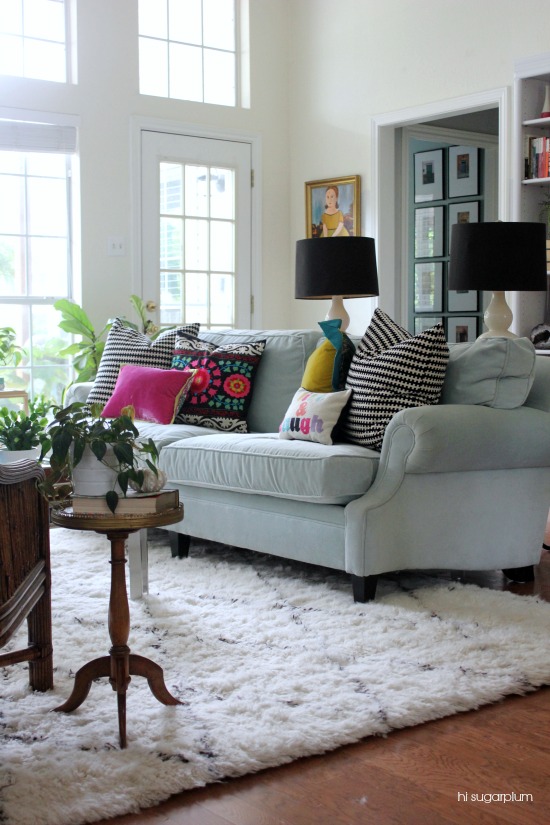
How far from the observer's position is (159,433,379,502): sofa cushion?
3.29 meters

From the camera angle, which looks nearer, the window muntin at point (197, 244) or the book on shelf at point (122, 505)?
the book on shelf at point (122, 505)

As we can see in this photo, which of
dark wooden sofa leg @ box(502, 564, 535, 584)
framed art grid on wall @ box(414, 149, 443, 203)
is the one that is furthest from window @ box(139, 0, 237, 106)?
dark wooden sofa leg @ box(502, 564, 535, 584)

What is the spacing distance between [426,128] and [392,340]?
3.77 m

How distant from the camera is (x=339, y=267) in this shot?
174 inches

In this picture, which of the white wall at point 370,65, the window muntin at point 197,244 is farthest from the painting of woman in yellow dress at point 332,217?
the window muntin at point 197,244

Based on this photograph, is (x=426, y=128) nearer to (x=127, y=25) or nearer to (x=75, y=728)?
(x=127, y=25)

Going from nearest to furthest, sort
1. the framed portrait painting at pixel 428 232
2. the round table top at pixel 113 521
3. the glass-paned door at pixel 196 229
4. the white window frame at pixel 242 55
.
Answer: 1. the round table top at pixel 113 521
2. the glass-paned door at pixel 196 229
3. the white window frame at pixel 242 55
4. the framed portrait painting at pixel 428 232

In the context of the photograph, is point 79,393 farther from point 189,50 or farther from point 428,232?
point 428,232

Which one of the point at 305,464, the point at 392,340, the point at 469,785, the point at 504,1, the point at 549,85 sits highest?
the point at 504,1

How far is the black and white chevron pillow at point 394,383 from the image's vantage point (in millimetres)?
3457

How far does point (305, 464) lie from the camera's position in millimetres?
3348

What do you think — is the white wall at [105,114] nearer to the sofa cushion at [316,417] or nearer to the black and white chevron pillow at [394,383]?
the sofa cushion at [316,417]

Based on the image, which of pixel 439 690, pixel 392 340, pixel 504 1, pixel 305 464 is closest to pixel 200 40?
pixel 504 1

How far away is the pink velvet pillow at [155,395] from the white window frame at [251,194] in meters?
2.39
